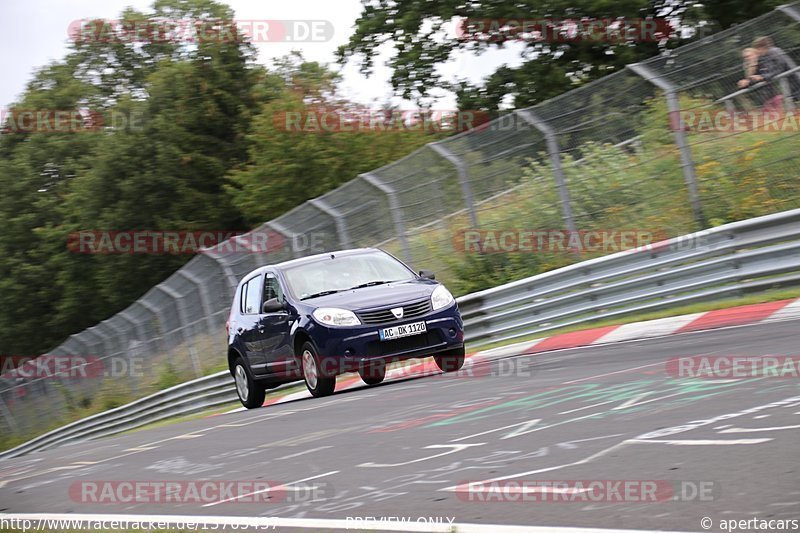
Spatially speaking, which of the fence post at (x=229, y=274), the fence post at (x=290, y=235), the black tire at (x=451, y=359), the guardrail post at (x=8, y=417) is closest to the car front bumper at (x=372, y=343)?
the black tire at (x=451, y=359)

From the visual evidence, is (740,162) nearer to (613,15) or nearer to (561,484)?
(561,484)

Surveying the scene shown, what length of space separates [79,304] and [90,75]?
Answer: 76.6 feet

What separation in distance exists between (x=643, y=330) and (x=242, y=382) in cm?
560

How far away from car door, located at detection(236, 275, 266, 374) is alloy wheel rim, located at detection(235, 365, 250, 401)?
420mm

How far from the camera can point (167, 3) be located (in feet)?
260

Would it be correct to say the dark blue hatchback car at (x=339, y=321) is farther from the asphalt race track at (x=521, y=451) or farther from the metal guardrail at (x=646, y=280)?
the metal guardrail at (x=646, y=280)

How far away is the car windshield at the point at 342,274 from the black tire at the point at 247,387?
1.80 metres

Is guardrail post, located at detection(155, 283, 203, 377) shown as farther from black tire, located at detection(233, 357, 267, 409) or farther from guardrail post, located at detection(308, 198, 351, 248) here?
black tire, located at detection(233, 357, 267, 409)

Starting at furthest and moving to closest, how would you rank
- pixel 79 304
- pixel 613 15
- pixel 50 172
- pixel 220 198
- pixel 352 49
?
pixel 50 172
pixel 79 304
pixel 220 198
pixel 352 49
pixel 613 15

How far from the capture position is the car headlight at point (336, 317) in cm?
1307

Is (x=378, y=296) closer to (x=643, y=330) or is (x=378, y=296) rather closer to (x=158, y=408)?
(x=643, y=330)

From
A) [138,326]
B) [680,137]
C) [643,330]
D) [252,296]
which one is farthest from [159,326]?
[643,330]

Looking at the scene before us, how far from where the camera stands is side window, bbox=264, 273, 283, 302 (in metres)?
14.5

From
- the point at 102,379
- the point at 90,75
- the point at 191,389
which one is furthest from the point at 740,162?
the point at 90,75
